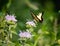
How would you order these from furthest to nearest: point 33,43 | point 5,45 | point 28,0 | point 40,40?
point 33,43 < point 40,40 < point 5,45 < point 28,0

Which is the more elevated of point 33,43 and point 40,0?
point 33,43

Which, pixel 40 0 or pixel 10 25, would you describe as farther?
pixel 10 25

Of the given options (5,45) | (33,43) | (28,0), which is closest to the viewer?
(28,0)

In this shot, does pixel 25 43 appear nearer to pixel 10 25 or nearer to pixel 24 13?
pixel 10 25

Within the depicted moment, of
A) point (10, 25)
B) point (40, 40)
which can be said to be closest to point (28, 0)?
point (10, 25)

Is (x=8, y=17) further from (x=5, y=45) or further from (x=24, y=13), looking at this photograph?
(x=24, y=13)

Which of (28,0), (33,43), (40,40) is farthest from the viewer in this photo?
(33,43)

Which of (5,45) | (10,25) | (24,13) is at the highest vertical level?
(10,25)

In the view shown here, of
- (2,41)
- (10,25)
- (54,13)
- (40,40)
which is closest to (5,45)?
(2,41)

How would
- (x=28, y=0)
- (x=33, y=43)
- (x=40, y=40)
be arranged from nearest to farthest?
(x=28, y=0)
(x=40, y=40)
(x=33, y=43)
